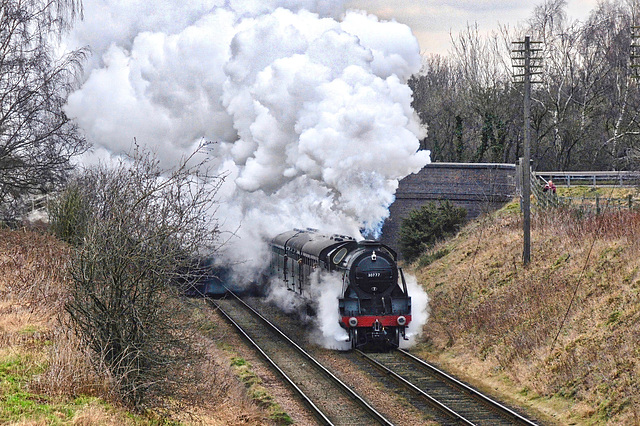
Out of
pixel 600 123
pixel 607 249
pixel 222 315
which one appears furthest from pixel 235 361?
pixel 600 123

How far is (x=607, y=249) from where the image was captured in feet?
58.6

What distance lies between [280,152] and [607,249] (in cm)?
986

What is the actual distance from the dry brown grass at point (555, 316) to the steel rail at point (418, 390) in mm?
1677

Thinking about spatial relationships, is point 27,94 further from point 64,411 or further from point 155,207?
point 64,411

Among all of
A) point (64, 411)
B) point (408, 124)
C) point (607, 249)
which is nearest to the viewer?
point (64, 411)

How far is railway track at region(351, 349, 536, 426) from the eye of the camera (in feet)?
→ 40.1

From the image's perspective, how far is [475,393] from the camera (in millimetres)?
13680

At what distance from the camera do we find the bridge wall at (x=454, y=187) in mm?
34188

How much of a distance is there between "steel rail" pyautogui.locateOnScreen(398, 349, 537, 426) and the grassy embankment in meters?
3.57

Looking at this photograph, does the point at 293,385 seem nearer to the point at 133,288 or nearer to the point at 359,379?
the point at 359,379

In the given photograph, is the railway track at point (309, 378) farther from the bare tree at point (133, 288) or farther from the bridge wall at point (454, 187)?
the bridge wall at point (454, 187)

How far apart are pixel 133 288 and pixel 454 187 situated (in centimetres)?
2641

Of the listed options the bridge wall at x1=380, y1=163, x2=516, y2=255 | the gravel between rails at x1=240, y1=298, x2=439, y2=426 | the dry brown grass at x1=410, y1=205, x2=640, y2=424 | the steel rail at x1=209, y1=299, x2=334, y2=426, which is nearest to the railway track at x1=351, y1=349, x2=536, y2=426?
the gravel between rails at x1=240, y1=298, x2=439, y2=426

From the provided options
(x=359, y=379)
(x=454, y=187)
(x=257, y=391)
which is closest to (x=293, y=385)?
(x=257, y=391)
